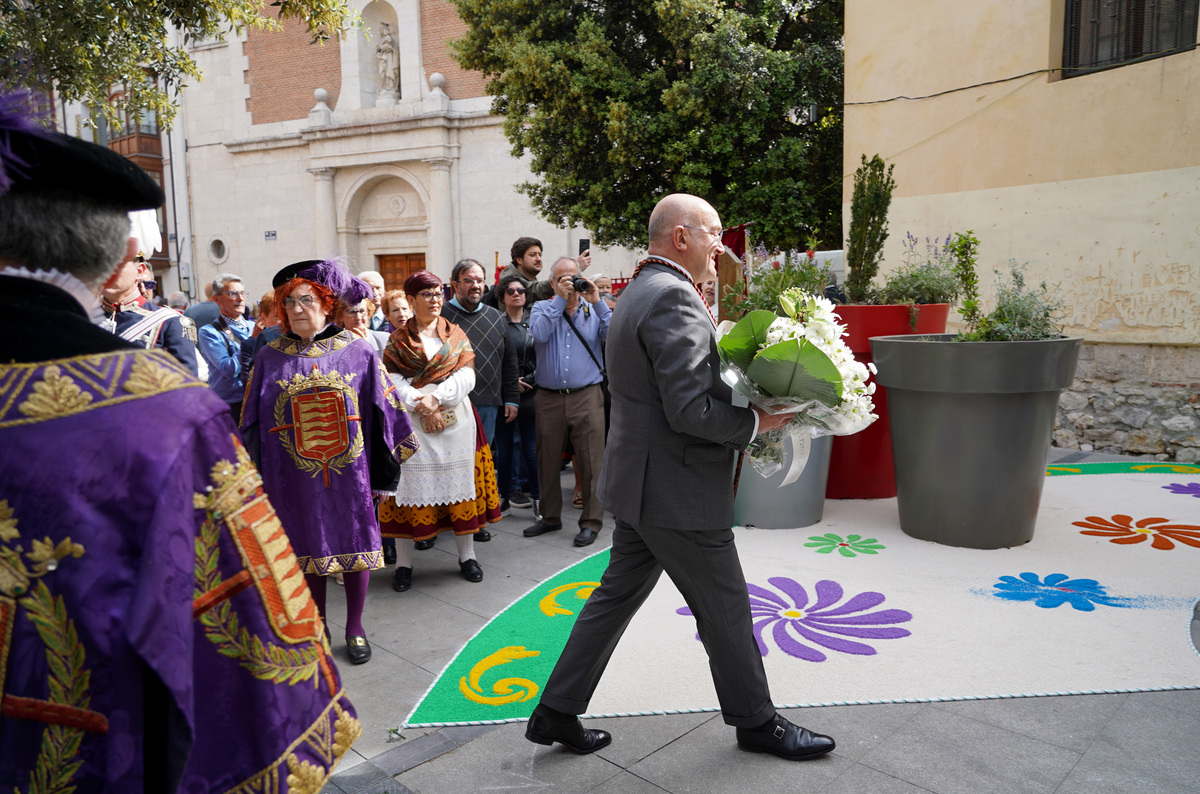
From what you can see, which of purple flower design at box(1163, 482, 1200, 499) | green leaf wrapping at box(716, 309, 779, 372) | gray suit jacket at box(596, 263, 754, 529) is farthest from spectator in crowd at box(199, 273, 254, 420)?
purple flower design at box(1163, 482, 1200, 499)

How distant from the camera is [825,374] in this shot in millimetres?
2477

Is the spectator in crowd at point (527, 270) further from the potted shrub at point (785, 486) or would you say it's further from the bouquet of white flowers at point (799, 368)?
the bouquet of white flowers at point (799, 368)

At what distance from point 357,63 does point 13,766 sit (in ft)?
74.4

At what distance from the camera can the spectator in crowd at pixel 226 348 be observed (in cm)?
539

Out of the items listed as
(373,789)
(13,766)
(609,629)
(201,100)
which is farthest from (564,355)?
(201,100)

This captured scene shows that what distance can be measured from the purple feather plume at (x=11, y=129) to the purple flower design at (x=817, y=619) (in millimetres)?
3131

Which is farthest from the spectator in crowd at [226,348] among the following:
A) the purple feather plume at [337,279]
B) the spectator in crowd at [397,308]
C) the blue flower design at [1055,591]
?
the blue flower design at [1055,591]

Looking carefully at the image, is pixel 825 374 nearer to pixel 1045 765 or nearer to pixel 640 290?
pixel 640 290

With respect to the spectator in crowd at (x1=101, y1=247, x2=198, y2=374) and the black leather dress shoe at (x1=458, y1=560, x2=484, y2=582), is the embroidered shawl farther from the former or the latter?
the spectator in crowd at (x1=101, y1=247, x2=198, y2=374)

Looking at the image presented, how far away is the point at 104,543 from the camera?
1.25 meters

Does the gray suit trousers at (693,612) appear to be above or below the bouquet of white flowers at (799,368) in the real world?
below

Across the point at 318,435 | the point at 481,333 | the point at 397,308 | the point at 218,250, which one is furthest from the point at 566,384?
the point at 218,250

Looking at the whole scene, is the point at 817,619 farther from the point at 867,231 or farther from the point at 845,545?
the point at 867,231

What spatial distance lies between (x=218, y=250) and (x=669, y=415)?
24084 mm
